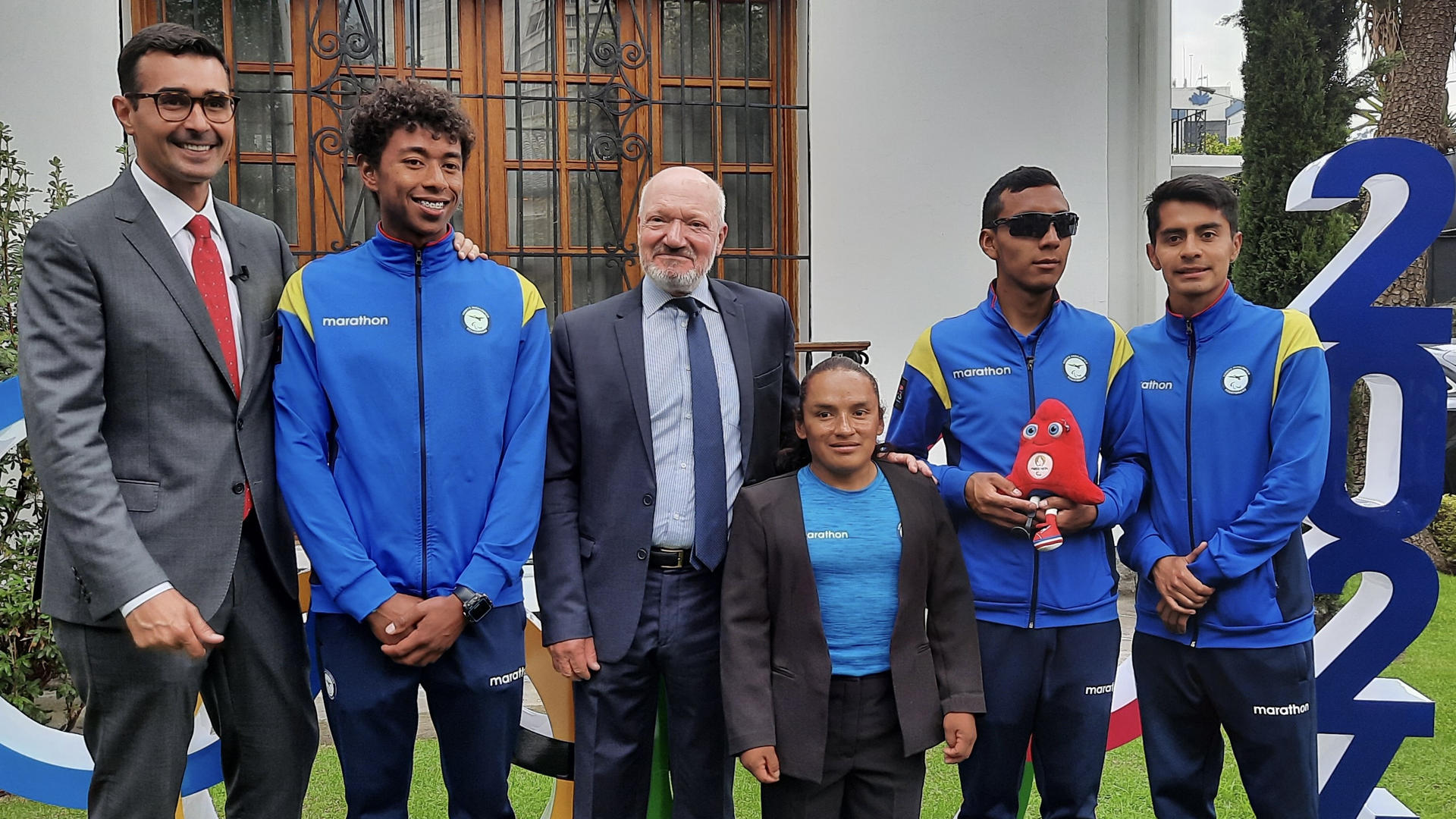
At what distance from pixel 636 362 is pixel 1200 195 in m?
1.53

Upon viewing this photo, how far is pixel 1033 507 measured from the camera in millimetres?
2768

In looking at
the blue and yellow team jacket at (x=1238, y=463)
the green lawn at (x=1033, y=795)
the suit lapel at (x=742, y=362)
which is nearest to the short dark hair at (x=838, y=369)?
the suit lapel at (x=742, y=362)

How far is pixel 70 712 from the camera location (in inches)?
173

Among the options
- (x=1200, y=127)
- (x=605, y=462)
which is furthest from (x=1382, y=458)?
(x=1200, y=127)

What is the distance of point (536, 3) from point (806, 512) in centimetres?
440

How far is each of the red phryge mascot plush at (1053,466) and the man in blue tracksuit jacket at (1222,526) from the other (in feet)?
1.05

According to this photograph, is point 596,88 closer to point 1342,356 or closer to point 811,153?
point 811,153

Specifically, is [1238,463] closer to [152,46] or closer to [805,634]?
[805,634]

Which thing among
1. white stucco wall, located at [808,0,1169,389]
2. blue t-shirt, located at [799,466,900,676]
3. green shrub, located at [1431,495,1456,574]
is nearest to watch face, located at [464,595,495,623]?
blue t-shirt, located at [799,466,900,676]

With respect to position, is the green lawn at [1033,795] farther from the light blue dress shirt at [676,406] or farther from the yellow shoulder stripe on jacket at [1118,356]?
the yellow shoulder stripe on jacket at [1118,356]

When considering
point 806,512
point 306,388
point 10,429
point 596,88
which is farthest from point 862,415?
point 596,88

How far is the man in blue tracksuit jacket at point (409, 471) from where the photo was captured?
255cm

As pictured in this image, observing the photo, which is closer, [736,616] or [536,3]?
[736,616]

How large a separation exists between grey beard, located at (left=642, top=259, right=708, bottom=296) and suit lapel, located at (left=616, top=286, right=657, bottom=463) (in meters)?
0.10
